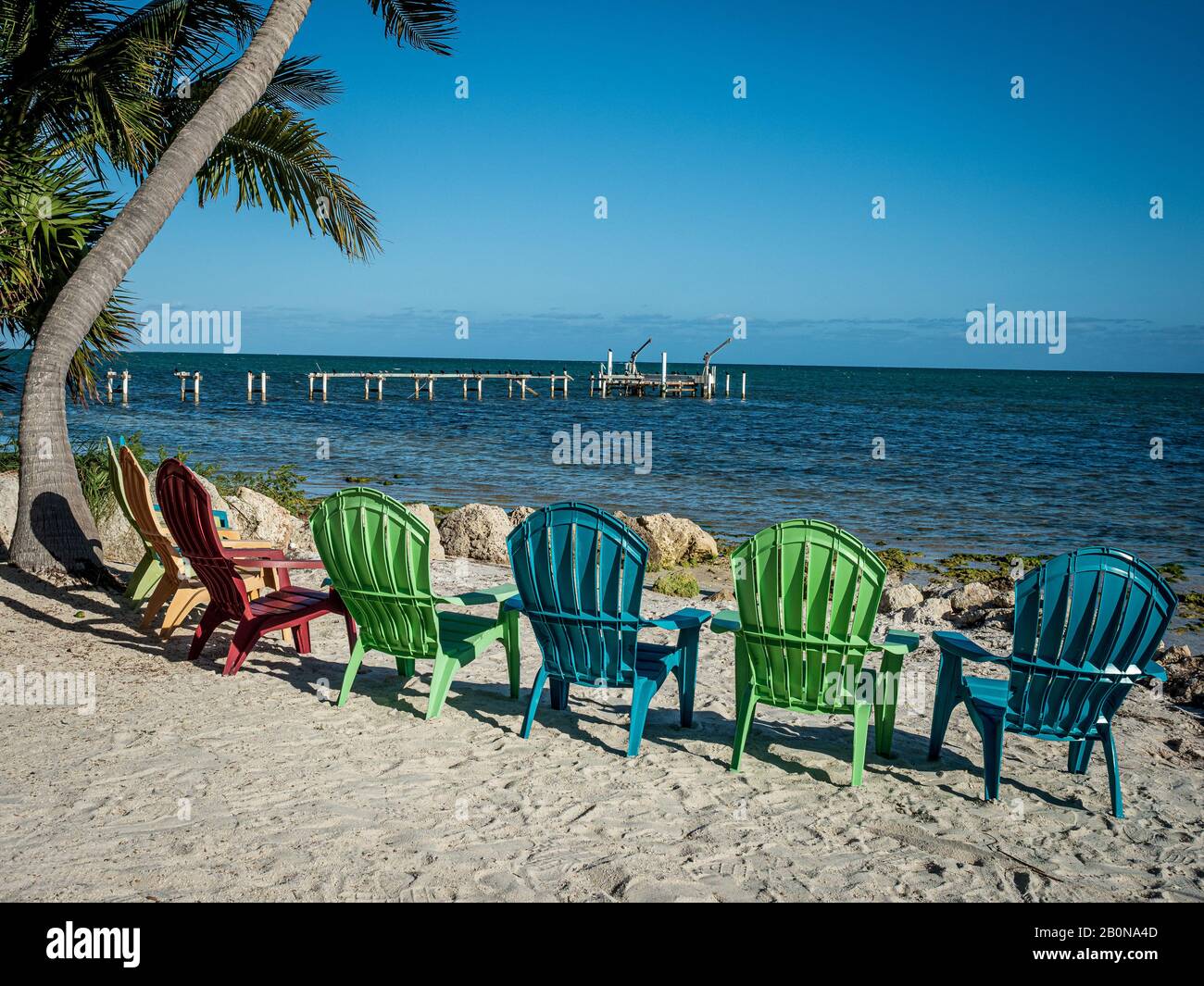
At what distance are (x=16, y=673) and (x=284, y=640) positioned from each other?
1.67 m

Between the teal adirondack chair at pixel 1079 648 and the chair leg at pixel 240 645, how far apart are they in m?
4.20

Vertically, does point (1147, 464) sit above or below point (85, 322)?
below

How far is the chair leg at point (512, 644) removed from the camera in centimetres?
567

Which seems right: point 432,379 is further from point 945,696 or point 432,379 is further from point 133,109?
point 945,696

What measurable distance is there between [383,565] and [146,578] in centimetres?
309

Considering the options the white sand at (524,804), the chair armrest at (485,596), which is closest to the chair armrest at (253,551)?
the white sand at (524,804)

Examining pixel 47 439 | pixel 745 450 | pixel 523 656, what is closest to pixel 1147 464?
pixel 745 450

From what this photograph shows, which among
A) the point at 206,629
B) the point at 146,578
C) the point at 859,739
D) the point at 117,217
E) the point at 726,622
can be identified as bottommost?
the point at 859,739

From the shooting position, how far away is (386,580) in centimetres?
523

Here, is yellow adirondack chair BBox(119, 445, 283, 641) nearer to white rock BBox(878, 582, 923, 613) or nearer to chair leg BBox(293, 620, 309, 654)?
chair leg BBox(293, 620, 309, 654)
